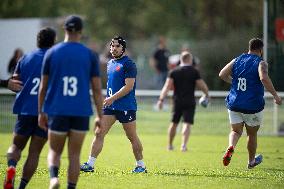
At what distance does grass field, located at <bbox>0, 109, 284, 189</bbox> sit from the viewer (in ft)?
44.6

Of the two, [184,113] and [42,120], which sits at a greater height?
[42,120]

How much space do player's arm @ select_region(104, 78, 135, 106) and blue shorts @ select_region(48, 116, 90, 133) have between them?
374 centimetres

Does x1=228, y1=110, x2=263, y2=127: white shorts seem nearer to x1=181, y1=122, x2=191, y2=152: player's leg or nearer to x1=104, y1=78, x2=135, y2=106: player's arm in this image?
x1=104, y1=78, x2=135, y2=106: player's arm

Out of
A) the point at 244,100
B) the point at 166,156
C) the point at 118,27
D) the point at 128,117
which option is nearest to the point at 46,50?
the point at 128,117

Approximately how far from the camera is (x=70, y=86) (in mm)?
10953

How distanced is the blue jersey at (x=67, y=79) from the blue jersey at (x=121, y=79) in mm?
4080

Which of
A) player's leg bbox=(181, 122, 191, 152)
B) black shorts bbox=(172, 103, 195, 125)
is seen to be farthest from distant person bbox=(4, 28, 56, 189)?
black shorts bbox=(172, 103, 195, 125)

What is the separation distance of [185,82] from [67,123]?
35.0 ft

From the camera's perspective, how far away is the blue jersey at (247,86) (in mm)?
15703

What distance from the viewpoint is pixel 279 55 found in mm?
26641

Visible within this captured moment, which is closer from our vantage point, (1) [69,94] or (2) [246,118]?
(1) [69,94]

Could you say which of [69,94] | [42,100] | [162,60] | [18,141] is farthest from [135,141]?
[162,60]

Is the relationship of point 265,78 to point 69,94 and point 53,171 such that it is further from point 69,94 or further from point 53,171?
point 53,171

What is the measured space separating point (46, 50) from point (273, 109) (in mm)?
14993
